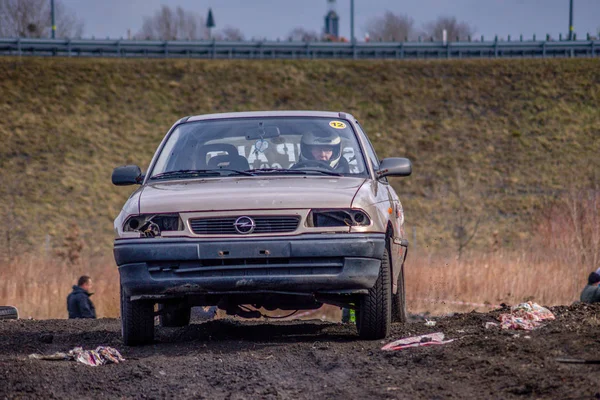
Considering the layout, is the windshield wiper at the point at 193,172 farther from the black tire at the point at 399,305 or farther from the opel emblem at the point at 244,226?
the black tire at the point at 399,305

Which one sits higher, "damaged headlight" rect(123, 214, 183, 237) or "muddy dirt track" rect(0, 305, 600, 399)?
"damaged headlight" rect(123, 214, 183, 237)

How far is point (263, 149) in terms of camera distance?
909 centimetres

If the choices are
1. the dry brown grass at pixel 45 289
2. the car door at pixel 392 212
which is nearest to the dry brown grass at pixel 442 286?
the dry brown grass at pixel 45 289

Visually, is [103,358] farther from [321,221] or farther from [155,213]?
[321,221]

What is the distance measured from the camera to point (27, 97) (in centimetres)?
5784

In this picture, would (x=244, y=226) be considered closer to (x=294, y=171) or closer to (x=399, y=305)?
(x=294, y=171)

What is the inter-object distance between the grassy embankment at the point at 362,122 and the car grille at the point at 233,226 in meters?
32.3

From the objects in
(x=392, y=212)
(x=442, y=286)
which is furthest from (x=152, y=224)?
(x=442, y=286)

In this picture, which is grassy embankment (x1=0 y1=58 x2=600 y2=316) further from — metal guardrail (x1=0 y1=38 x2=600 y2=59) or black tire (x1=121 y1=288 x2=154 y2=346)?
black tire (x1=121 y1=288 x2=154 y2=346)

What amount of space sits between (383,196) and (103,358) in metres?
2.57

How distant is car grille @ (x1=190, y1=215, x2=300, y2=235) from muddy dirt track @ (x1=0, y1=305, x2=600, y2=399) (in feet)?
2.91

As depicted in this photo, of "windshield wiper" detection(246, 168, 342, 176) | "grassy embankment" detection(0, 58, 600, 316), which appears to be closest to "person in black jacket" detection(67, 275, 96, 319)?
"windshield wiper" detection(246, 168, 342, 176)

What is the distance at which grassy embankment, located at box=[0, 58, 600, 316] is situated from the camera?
46.7 m

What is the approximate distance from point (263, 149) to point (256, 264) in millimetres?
1552
